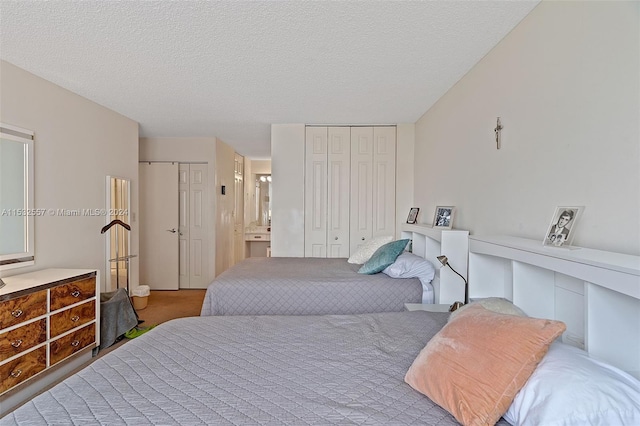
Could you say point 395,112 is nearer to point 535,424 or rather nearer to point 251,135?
point 251,135

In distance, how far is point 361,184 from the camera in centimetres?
412

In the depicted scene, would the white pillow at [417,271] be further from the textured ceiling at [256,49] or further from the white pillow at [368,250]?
the textured ceiling at [256,49]

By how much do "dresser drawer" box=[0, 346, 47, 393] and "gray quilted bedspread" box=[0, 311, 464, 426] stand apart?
137cm

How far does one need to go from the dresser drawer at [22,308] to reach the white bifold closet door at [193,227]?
285cm

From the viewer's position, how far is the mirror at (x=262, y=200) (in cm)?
728

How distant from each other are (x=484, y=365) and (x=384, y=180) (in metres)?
3.34

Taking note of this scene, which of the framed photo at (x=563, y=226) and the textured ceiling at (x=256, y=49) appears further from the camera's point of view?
the textured ceiling at (x=256, y=49)

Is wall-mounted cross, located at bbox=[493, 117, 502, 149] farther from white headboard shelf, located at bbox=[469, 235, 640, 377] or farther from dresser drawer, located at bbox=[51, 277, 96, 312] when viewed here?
dresser drawer, located at bbox=[51, 277, 96, 312]

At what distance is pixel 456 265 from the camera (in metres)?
2.18

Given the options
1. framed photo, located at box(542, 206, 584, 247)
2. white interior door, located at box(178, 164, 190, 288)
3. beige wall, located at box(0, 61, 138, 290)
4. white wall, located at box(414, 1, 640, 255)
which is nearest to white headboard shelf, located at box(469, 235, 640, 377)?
framed photo, located at box(542, 206, 584, 247)

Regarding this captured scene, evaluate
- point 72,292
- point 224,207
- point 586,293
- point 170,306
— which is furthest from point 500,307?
point 224,207

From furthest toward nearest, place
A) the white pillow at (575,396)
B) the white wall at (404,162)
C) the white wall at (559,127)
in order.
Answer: the white wall at (404,162) < the white wall at (559,127) < the white pillow at (575,396)

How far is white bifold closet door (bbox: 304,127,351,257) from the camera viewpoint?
4109mm

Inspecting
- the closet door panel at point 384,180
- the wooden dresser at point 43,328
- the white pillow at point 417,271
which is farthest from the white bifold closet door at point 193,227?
the white pillow at point 417,271
